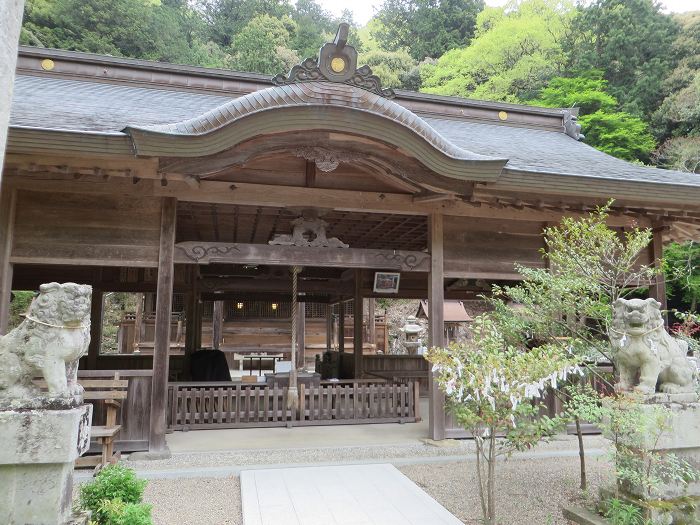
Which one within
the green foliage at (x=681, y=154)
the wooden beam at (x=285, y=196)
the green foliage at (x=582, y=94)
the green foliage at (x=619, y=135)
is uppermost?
the green foliage at (x=582, y=94)

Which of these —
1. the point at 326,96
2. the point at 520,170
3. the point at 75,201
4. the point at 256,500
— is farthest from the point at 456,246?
the point at 75,201

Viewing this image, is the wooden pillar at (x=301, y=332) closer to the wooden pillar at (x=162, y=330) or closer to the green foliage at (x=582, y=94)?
the wooden pillar at (x=162, y=330)

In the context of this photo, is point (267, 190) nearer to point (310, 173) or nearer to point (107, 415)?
point (310, 173)

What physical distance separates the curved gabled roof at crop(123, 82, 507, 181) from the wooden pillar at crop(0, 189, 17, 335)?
1943 millimetres

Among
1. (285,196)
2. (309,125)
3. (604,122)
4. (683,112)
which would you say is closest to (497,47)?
(604,122)

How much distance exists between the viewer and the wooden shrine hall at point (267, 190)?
5715mm

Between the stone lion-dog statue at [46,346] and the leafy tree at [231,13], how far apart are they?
126ft

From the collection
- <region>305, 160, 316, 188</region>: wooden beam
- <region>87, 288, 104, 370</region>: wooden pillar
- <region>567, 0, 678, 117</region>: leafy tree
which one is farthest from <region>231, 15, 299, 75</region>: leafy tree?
<region>305, 160, 316, 188</region>: wooden beam

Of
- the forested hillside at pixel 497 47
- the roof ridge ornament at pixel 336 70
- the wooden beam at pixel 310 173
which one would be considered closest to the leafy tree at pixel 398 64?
the forested hillside at pixel 497 47

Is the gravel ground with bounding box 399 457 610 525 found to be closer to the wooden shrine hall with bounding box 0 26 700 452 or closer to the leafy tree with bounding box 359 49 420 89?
the wooden shrine hall with bounding box 0 26 700 452

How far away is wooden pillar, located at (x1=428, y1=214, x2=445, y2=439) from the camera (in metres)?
6.75

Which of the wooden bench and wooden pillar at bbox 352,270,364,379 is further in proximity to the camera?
wooden pillar at bbox 352,270,364,379

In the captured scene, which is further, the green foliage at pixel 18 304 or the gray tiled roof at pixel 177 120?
the green foliage at pixel 18 304

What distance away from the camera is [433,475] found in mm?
5328
